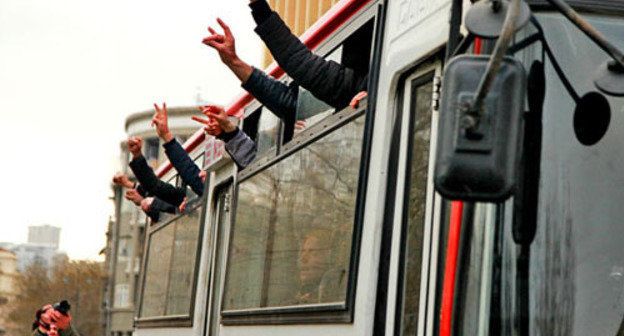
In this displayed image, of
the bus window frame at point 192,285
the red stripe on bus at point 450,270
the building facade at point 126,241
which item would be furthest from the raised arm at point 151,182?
the building facade at point 126,241

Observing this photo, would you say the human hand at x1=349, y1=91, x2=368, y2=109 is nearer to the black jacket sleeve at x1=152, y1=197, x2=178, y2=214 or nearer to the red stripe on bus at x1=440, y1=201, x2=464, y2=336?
the red stripe on bus at x1=440, y1=201, x2=464, y2=336

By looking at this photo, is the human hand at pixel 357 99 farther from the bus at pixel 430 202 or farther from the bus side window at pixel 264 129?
the bus side window at pixel 264 129

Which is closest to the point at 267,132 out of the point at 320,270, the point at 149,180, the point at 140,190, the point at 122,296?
the point at 320,270

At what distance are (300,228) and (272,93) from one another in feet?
3.30

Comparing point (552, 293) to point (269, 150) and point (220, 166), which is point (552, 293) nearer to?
point (269, 150)

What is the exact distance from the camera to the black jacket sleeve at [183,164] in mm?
9938

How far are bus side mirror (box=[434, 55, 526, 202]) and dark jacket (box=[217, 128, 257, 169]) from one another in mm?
4473

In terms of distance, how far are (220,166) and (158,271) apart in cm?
318

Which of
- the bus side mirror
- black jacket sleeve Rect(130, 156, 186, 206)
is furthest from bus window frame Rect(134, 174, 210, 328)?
the bus side mirror

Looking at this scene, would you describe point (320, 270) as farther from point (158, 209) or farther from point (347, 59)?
point (158, 209)

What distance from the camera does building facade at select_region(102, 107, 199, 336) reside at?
7069 cm

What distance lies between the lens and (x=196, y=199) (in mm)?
9773

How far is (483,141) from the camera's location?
3135 millimetres

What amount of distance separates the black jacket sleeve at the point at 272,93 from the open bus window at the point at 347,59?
0.81 ft
